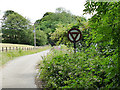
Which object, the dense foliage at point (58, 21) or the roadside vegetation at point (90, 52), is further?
the dense foliage at point (58, 21)

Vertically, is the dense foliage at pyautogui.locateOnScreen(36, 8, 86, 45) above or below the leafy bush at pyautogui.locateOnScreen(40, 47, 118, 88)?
above

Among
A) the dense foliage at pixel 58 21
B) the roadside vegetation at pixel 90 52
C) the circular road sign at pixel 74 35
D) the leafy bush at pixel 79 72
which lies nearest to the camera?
the roadside vegetation at pixel 90 52

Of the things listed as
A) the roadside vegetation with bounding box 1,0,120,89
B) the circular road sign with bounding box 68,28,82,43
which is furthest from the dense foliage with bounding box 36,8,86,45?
the circular road sign with bounding box 68,28,82,43

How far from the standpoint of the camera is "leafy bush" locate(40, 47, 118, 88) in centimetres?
384

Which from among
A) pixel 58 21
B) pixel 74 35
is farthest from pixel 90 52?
pixel 58 21

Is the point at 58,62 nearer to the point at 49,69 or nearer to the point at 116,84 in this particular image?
the point at 49,69

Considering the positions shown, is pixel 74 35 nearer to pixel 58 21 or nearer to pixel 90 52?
pixel 90 52

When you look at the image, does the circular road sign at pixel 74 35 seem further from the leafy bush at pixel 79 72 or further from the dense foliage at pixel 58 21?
the dense foliage at pixel 58 21

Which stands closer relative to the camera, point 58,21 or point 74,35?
point 74,35

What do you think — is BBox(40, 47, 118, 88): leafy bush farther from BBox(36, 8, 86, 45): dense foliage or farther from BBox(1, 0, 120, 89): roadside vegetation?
BBox(36, 8, 86, 45): dense foliage

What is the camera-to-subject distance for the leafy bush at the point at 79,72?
3.84 m

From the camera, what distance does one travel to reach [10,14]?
421 inches

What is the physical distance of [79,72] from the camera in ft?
15.7

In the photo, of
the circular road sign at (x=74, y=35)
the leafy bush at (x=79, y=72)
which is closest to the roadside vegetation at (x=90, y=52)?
the leafy bush at (x=79, y=72)
